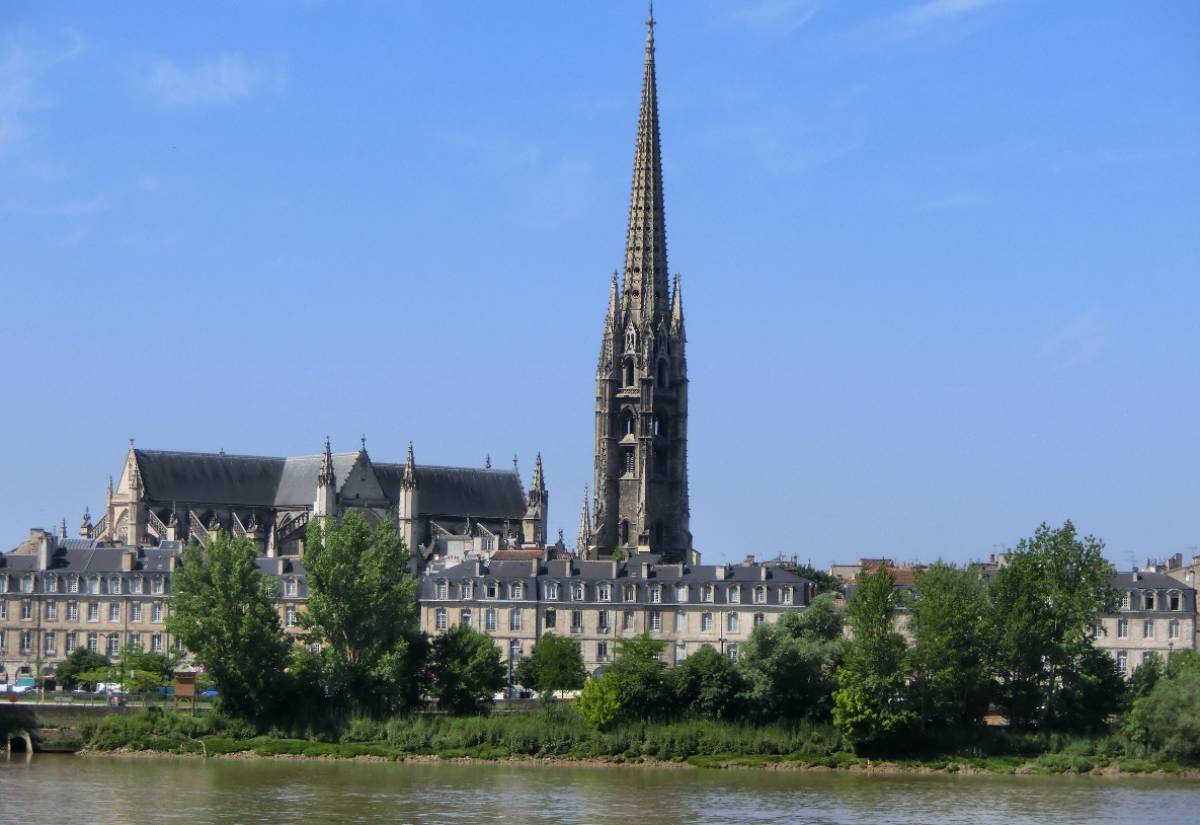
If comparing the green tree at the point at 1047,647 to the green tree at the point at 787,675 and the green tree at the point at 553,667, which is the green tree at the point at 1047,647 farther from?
the green tree at the point at 553,667

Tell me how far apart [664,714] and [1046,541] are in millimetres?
15011

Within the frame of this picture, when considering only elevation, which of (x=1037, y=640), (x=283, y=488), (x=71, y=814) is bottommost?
(x=71, y=814)

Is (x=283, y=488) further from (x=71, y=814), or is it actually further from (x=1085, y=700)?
(x=71, y=814)

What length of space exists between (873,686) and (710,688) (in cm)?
544

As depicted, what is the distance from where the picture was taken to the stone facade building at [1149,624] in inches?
3979

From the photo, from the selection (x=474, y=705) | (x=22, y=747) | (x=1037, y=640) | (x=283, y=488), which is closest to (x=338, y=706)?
(x=474, y=705)

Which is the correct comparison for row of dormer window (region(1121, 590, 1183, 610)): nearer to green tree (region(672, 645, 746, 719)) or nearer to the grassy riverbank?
the grassy riverbank

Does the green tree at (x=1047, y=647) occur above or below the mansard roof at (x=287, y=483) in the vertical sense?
below

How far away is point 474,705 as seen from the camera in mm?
84312

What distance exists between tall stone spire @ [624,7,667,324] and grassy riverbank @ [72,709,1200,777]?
247 ft

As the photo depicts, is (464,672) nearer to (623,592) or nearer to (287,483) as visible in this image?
(623,592)

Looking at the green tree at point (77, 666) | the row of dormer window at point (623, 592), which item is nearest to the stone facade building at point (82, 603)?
the green tree at point (77, 666)

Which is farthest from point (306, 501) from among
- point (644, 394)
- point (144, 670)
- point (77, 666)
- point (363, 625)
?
point (363, 625)

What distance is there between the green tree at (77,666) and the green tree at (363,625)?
64.4 ft
